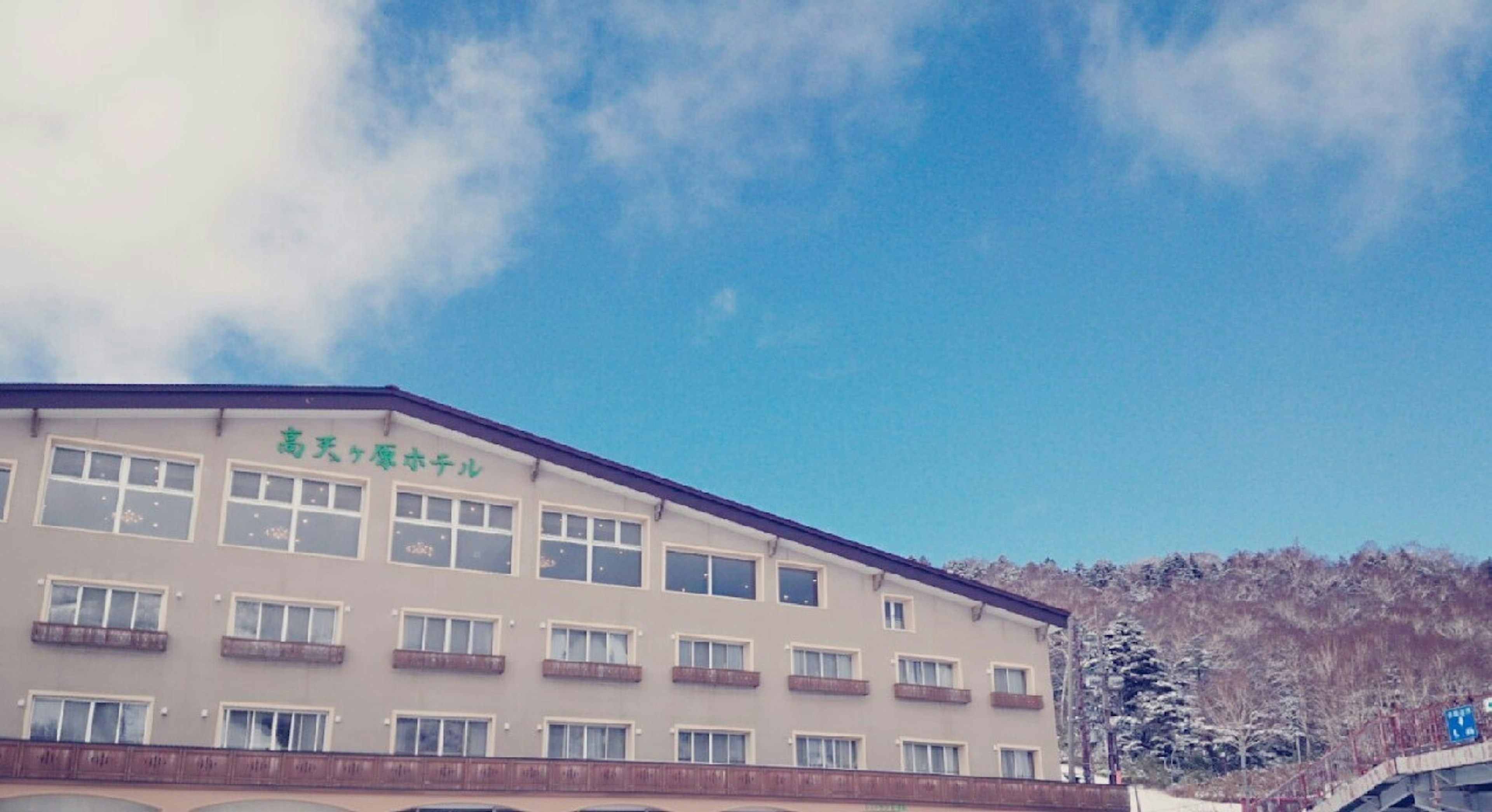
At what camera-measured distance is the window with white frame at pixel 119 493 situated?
99.4 ft

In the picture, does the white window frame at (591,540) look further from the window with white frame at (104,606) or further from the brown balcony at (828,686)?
the window with white frame at (104,606)

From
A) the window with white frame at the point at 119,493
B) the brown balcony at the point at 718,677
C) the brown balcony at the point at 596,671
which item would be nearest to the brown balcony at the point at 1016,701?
the brown balcony at the point at 718,677

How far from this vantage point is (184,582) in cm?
3083

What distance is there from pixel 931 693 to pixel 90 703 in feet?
80.3

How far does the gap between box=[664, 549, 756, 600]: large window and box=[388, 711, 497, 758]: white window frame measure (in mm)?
→ 7007

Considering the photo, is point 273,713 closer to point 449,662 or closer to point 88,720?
point 88,720

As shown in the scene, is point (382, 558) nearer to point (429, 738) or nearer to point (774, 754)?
point (429, 738)

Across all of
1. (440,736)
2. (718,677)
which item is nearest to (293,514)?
(440,736)

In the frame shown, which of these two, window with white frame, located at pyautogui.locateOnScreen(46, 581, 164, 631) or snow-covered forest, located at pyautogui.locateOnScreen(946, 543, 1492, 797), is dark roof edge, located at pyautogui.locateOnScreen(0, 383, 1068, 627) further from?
snow-covered forest, located at pyautogui.locateOnScreen(946, 543, 1492, 797)

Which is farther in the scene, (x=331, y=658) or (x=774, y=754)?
(x=774, y=754)

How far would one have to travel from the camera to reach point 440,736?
32688 millimetres

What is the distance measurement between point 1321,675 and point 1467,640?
20697 mm

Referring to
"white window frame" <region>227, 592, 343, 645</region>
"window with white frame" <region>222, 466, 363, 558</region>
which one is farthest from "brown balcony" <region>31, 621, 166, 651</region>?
"window with white frame" <region>222, 466, 363, 558</region>

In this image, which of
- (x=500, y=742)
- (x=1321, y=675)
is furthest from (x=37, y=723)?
(x=1321, y=675)
